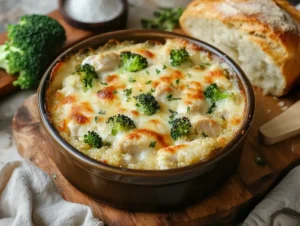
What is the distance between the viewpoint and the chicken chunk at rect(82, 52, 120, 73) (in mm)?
3230

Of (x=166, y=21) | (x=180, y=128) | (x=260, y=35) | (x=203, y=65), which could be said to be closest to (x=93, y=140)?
(x=180, y=128)

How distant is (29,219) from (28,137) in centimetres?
74

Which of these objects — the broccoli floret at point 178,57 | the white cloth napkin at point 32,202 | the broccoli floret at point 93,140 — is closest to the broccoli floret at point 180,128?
the broccoli floret at point 93,140

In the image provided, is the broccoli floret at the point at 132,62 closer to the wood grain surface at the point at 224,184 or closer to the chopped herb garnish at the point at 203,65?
the chopped herb garnish at the point at 203,65

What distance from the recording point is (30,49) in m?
3.79

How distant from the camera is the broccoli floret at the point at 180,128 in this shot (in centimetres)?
284

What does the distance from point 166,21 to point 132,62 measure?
121 cm

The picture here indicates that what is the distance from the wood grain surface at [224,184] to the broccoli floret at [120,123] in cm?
39

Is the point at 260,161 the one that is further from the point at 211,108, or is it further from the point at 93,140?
the point at 93,140

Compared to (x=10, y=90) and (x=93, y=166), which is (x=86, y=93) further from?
(x=10, y=90)

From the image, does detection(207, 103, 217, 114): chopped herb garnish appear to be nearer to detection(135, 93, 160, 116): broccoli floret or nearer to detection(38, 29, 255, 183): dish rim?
detection(38, 29, 255, 183): dish rim

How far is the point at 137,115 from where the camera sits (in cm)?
295

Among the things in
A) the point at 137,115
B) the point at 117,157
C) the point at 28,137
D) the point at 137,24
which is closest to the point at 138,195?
the point at 117,157

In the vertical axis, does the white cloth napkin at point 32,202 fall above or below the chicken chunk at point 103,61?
below
